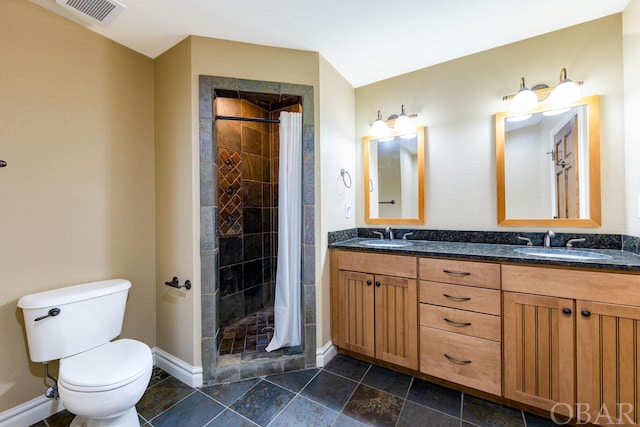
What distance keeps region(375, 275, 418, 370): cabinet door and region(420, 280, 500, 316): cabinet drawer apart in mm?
80

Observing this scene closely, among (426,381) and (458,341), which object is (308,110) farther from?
(426,381)

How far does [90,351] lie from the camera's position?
1.40 meters

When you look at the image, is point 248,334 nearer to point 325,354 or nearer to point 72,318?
point 325,354

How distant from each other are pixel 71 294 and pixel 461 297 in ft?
7.35

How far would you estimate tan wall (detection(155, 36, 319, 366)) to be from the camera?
5.71ft

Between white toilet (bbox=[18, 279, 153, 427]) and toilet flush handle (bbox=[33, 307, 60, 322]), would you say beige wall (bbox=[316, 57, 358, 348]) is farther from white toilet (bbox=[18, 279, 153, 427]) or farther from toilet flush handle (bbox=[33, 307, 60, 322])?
toilet flush handle (bbox=[33, 307, 60, 322])

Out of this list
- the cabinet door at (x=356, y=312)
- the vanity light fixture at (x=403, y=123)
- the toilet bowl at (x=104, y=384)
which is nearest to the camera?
the toilet bowl at (x=104, y=384)

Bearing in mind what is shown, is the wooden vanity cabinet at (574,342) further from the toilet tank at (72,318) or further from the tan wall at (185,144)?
the toilet tank at (72,318)


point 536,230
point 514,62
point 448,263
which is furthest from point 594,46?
point 448,263

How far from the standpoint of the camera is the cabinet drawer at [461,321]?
150 centimetres

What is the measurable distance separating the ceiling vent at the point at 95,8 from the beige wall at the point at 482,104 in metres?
1.87

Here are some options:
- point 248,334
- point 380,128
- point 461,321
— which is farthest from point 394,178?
point 248,334

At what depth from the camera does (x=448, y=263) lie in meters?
1.62

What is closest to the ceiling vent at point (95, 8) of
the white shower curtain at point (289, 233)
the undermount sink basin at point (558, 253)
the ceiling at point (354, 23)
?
the ceiling at point (354, 23)
